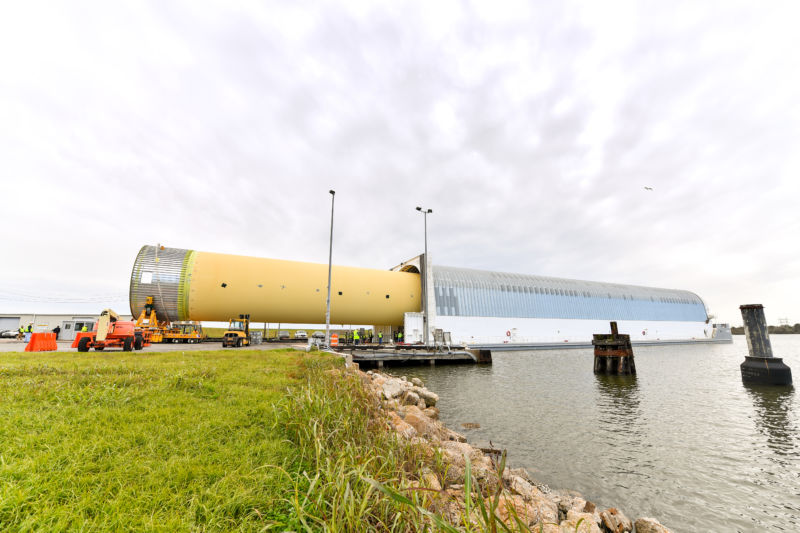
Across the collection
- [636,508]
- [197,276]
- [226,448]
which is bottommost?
[636,508]

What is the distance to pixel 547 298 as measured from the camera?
4722 centimetres

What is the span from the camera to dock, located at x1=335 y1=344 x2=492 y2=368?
25094 millimetres

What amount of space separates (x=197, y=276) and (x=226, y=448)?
27.9 meters

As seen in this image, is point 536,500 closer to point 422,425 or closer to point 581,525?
point 581,525

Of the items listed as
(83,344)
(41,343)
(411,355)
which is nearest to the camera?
(83,344)

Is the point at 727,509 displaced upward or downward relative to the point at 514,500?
downward

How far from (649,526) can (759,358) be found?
20911 millimetres

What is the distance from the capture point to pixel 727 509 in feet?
19.1

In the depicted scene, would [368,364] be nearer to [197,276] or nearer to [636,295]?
[197,276]

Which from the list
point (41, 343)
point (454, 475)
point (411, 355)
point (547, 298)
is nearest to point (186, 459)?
point (454, 475)

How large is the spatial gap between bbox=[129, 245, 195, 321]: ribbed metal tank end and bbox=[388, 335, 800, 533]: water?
901 inches

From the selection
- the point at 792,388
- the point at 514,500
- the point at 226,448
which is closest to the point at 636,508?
the point at 514,500

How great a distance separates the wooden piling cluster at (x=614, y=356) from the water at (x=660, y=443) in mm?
5454

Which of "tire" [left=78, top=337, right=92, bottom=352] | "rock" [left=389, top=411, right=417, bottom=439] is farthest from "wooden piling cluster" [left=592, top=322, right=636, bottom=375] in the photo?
"tire" [left=78, top=337, right=92, bottom=352]
